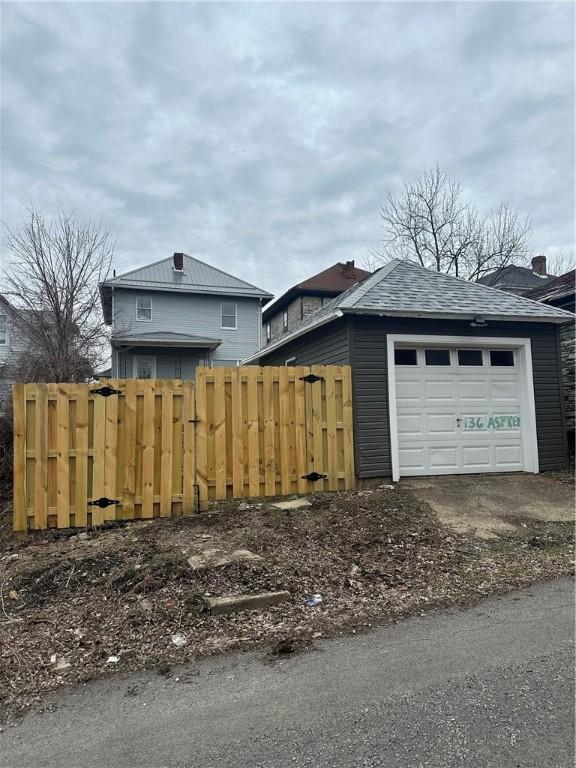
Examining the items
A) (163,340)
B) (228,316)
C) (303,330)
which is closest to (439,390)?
(303,330)

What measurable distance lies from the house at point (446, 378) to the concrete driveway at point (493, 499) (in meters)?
0.47

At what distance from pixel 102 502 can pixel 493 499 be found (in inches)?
211

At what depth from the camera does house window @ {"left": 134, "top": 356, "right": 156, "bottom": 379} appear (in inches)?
858

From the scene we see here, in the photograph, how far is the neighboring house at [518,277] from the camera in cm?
2366

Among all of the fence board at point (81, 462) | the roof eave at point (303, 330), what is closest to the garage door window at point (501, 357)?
the roof eave at point (303, 330)

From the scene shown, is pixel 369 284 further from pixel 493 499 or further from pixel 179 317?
pixel 179 317

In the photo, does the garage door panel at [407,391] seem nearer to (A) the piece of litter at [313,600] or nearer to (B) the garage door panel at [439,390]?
(B) the garage door panel at [439,390]

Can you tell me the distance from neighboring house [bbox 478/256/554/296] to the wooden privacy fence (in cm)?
1997

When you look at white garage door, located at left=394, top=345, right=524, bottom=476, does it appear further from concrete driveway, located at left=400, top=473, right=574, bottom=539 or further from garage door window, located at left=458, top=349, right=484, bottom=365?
concrete driveway, located at left=400, top=473, right=574, bottom=539

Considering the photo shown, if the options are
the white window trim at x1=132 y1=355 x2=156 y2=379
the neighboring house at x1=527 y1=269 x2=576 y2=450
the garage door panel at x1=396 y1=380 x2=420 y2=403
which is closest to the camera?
the garage door panel at x1=396 y1=380 x2=420 y2=403

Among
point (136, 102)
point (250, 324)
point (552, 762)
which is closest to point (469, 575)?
point (552, 762)

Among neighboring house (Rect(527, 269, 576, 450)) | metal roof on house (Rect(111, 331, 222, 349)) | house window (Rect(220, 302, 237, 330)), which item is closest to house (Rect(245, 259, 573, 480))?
neighboring house (Rect(527, 269, 576, 450))

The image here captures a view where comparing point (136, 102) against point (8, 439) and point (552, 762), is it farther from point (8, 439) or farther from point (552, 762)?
point (552, 762)

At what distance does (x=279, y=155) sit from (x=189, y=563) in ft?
41.1
